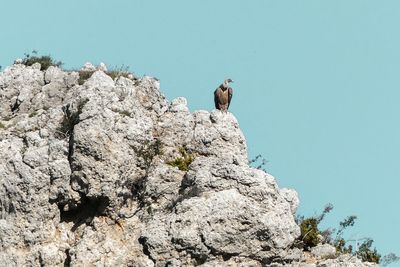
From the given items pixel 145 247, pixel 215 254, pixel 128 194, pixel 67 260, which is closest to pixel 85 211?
pixel 128 194

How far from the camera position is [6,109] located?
3312 centimetres

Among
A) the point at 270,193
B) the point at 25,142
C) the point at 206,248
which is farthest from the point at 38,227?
the point at 270,193

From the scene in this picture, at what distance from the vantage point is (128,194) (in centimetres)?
2636

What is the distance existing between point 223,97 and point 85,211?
6.94 meters

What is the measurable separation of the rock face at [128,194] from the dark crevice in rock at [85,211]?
3cm

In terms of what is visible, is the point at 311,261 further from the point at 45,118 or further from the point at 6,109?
the point at 6,109

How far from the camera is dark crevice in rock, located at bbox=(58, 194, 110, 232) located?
26047 mm

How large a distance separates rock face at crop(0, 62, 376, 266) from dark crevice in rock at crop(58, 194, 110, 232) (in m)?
0.03

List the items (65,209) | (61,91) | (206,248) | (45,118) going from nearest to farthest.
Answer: (206,248), (65,209), (45,118), (61,91)

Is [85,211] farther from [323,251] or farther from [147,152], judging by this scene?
[323,251]

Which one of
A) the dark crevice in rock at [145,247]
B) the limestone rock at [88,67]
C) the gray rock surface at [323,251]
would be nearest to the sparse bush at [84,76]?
the limestone rock at [88,67]

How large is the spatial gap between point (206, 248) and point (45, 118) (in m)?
7.57

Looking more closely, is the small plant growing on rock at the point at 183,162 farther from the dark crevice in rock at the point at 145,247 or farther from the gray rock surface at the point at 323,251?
the gray rock surface at the point at 323,251

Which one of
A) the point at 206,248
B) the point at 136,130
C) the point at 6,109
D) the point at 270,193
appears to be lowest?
the point at 206,248
